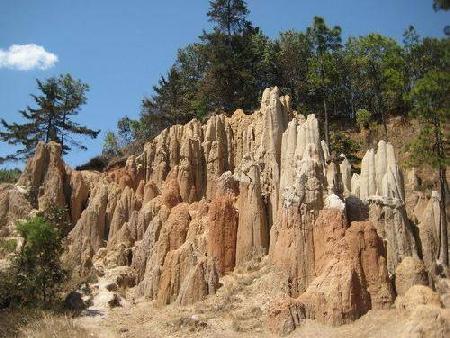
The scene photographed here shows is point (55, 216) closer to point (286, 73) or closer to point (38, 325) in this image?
point (38, 325)

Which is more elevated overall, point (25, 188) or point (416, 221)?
point (25, 188)

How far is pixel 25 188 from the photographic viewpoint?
125 ft

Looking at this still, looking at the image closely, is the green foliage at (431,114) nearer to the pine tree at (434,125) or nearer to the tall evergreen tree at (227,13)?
the pine tree at (434,125)

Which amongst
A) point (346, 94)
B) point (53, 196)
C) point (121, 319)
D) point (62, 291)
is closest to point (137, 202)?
point (53, 196)

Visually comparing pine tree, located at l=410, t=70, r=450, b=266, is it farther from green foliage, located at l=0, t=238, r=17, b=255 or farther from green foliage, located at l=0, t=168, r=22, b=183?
green foliage, located at l=0, t=168, r=22, b=183

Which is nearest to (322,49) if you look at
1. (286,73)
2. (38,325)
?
(286,73)

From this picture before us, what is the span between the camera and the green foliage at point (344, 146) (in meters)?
44.1

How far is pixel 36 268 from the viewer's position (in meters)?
29.6

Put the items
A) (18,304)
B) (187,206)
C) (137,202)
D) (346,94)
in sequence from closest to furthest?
1. (18,304)
2. (187,206)
3. (137,202)
4. (346,94)

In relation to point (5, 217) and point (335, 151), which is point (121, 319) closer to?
point (5, 217)

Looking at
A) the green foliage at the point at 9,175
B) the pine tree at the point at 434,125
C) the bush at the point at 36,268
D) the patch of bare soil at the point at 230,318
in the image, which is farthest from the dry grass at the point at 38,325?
the green foliage at the point at 9,175

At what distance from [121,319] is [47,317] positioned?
3.37 meters

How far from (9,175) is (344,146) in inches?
1108

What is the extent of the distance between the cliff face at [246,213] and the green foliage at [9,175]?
34.5 feet
